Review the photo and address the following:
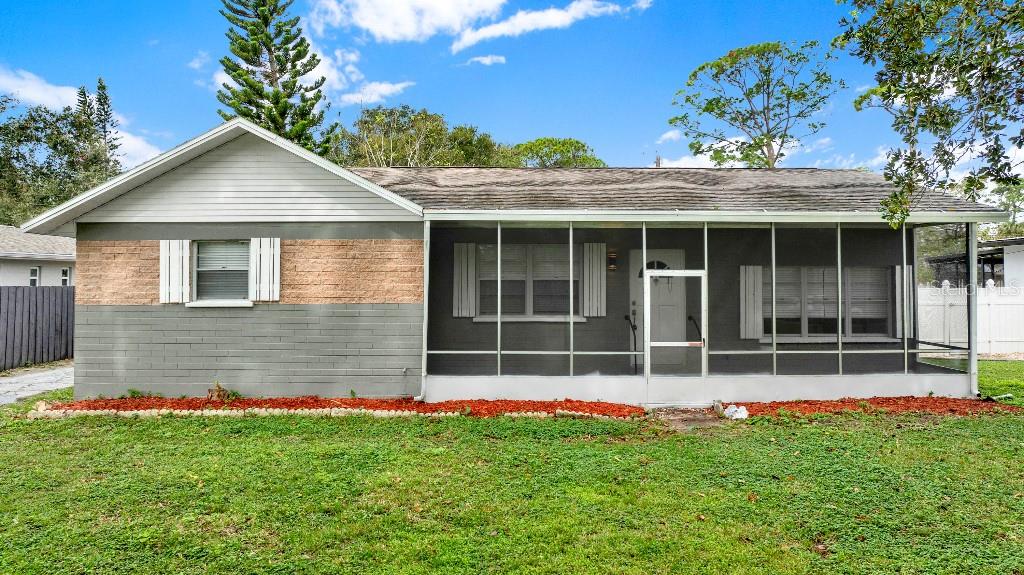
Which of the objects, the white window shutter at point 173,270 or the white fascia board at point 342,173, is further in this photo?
the white window shutter at point 173,270

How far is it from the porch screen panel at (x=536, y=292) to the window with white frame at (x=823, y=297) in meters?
4.00

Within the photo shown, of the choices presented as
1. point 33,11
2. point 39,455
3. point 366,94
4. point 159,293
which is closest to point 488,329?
point 159,293

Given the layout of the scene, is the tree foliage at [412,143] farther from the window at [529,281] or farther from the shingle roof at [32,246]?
the window at [529,281]

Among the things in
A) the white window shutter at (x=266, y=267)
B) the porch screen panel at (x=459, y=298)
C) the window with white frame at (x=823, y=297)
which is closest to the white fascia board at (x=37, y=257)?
the white window shutter at (x=266, y=267)

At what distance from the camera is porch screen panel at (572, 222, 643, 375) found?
10398 mm

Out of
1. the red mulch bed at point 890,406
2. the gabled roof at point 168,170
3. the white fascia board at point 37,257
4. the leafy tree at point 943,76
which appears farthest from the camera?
the white fascia board at point 37,257

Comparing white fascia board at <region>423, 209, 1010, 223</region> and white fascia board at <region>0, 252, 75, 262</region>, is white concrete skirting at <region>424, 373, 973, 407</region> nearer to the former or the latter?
white fascia board at <region>423, 209, 1010, 223</region>

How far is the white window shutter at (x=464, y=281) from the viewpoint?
10.4 m

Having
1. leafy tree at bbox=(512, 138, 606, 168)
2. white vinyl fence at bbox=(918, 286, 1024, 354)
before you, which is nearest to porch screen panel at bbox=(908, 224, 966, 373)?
white vinyl fence at bbox=(918, 286, 1024, 354)

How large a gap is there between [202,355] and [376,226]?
3.48m

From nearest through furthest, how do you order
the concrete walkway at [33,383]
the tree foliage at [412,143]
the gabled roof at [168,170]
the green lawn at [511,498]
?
the green lawn at [511,498] → the gabled roof at [168,170] → the concrete walkway at [33,383] → the tree foliage at [412,143]

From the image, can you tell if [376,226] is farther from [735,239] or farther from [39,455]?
[735,239]

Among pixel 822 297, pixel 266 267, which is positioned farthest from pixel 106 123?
pixel 822 297

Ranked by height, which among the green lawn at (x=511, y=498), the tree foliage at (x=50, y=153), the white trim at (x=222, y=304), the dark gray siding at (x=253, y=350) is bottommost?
the green lawn at (x=511, y=498)
